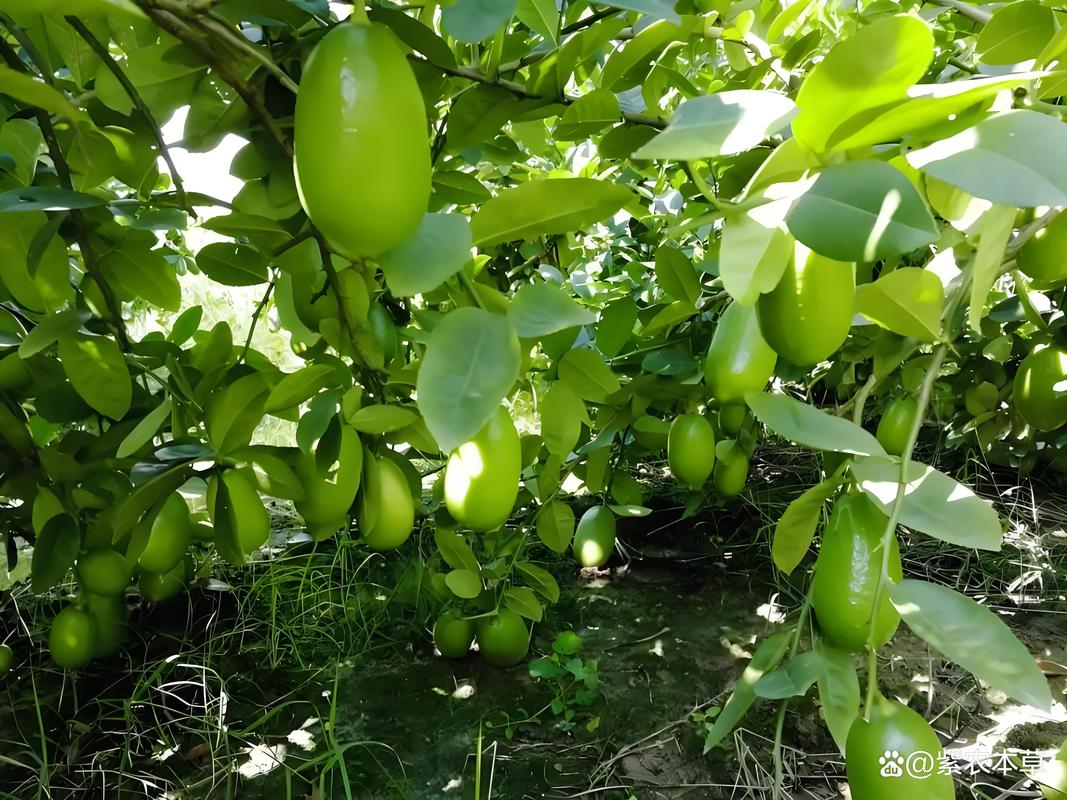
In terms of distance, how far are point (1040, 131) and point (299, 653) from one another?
115cm

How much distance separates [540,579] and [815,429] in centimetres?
64

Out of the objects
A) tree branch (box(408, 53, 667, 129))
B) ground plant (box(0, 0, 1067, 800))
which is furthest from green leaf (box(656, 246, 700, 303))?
tree branch (box(408, 53, 667, 129))

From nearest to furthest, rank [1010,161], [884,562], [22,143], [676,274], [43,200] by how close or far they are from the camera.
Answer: [1010,161], [884,562], [43,200], [22,143], [676,274]

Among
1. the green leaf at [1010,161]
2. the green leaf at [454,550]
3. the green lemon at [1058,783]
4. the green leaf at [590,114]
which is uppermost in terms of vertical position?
the green leaf at [1010,161]

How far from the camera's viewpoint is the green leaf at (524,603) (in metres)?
0.92

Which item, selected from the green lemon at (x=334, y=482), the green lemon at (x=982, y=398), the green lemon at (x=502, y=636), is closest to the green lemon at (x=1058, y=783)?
the green lemon at (x=334, y=482)

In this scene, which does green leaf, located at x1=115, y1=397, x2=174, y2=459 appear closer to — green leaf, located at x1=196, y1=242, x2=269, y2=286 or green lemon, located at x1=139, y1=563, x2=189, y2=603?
green leaf, located at x1=196, y1=242, x2=269, y2=286

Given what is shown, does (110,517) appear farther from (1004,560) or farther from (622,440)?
(1004,560)

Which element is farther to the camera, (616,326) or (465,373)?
(616,326)

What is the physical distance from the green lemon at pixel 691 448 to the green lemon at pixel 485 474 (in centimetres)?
38

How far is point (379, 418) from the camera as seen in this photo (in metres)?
0.44

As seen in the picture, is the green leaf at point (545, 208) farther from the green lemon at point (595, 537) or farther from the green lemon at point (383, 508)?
the green lemon at point (595, 537)

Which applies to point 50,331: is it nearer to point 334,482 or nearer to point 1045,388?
point 334,482

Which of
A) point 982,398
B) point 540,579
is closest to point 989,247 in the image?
point 540,579
